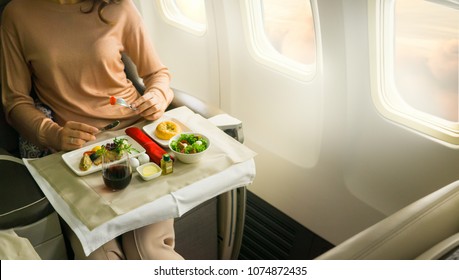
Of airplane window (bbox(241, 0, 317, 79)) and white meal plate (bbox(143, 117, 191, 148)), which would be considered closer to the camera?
white meal plate (bbox(143, 117, 191, 148))

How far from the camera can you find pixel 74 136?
151cm

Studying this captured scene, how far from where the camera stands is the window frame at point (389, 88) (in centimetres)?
161

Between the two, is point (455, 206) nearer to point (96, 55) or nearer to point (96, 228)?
point (96, 228)

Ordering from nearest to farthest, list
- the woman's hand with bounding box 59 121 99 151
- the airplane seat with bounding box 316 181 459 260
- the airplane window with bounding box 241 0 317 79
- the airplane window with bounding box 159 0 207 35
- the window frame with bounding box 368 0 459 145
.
A: 1. the airplane seat with bounding box 316 181 459 260
2. the woman's hand with bounding box 59 121 99 151
3. the window frame with bounding box 368 0 459 145
4. the airplane window with bounding box 241 0 317 79
5. the airplane window with bounding box 159 0 207 35

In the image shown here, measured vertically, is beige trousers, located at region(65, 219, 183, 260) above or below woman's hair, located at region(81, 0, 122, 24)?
below

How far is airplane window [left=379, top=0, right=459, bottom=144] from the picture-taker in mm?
1582

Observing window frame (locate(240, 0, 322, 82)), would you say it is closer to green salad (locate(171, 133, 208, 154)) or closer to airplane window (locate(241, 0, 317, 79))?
airplane window (locate(241, 0, 317, 79))

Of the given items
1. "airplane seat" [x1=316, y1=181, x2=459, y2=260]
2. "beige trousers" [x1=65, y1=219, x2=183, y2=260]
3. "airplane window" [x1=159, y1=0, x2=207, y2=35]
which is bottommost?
"beige trousers" [x1=65, y1=219, x2=183, y2=260]

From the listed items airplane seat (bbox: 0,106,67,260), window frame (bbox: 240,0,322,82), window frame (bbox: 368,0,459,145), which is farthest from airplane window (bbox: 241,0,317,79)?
airplane seat (bbox: 0,106,67,260)

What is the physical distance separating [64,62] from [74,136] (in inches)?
12.5

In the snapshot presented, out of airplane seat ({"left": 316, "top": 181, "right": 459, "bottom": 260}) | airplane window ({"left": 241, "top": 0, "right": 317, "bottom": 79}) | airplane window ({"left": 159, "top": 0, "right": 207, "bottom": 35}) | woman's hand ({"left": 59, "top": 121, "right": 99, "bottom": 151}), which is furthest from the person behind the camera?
airplane window ({"left": 159, "top": 0, "right": 207, "bottom": 35})

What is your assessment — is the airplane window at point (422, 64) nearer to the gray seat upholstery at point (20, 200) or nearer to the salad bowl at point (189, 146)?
the salad bowl at point (189, 146)

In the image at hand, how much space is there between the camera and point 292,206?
2.36 m

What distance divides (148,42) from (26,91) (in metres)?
0.52
